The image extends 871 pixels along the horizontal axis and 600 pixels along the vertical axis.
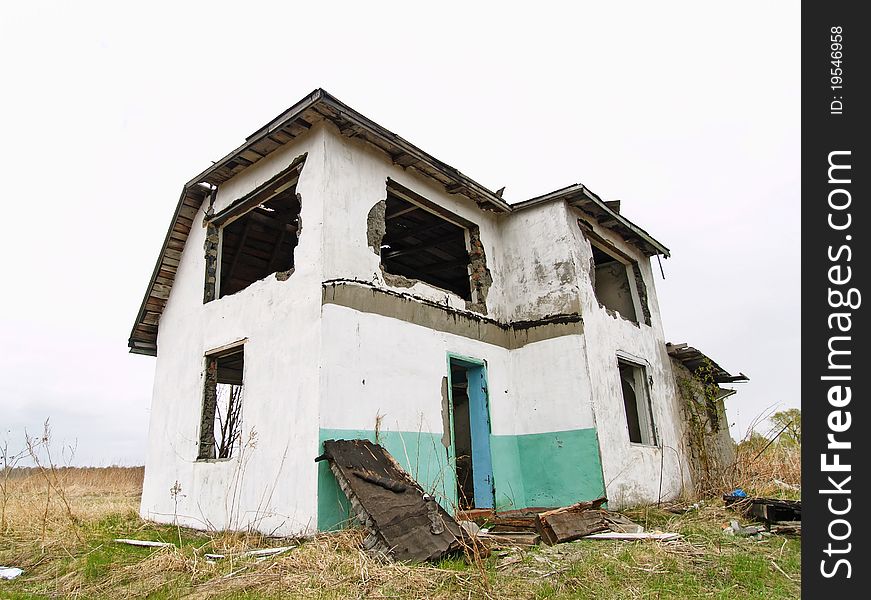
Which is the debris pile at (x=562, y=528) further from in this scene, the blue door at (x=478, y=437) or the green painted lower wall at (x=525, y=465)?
the blue door at (x=478, y=437)

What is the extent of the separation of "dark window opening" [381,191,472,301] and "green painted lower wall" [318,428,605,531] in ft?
10.1

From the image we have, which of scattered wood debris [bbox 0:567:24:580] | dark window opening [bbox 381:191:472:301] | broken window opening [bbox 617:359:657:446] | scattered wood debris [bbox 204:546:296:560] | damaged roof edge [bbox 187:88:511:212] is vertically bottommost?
scattered wood debris [bbox 0:567:24:580]

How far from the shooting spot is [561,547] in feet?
19.5

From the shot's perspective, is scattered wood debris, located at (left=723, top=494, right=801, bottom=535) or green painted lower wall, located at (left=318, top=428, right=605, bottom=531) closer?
scattered wood debris, located at (left=723, top=494, right=801, bottom=535)

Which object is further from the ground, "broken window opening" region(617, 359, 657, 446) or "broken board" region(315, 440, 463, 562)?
"broken window opening" region(617, 359, 657, 446)

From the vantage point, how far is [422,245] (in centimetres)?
1215

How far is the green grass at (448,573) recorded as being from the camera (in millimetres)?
4387

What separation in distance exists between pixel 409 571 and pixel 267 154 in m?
6.92

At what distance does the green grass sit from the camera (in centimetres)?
439

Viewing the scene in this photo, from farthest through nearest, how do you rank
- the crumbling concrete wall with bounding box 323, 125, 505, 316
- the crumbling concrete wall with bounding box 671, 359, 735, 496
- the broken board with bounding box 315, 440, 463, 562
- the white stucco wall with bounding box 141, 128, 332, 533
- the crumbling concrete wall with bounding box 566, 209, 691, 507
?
the crumbling concrete wall with bounding box 671, 359, 735, 496
the crumbling concrete wall with bounding box 566, 209, 691, 507
the crumbling concrete wall with bounding box 323, 125, 505, 316
the white stucco wall with bounding box 141, 128, 332, 533
the broken board with bounding box 315, 440, 463, 562

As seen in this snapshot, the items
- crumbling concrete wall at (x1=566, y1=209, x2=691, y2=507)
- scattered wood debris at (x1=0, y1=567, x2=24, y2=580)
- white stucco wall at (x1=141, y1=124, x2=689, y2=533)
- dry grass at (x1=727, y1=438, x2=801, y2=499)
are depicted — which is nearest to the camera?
scattered wood debris at (x1=0, y1=567, x2=24, y2=580)

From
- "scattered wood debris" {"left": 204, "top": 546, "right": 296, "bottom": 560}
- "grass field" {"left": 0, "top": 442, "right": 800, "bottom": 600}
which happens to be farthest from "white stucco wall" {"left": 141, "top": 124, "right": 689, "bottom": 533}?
"grass field" {"left": 0, "top": 442, "right": 800, "bottom": 600}

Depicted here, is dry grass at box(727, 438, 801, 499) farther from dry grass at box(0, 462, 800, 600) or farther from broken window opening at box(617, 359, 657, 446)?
dry grass at box(0, 462, 800, 600)

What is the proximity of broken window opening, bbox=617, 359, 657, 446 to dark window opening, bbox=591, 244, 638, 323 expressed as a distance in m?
1.31
